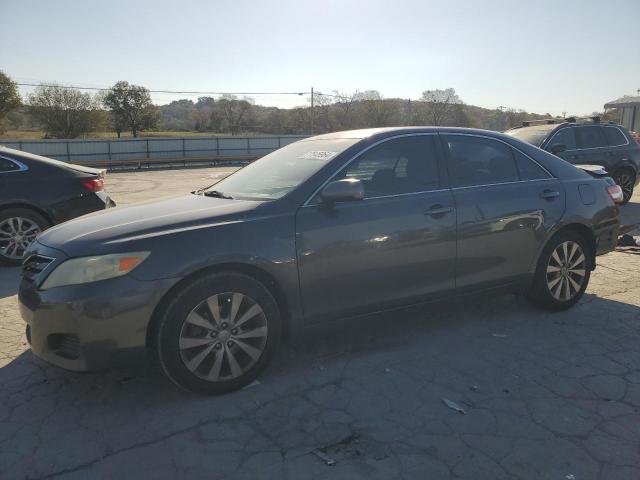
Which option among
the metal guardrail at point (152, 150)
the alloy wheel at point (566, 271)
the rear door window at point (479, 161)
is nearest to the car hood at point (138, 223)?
the rear door window at point (479, 161)

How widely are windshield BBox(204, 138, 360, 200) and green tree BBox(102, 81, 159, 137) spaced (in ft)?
153

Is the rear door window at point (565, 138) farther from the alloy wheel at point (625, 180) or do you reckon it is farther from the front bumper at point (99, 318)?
the front bumper at point (99, 318)

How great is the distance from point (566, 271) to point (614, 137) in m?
7.89

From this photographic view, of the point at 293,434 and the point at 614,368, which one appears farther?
the point at 614,368

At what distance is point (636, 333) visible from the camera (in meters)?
4.12

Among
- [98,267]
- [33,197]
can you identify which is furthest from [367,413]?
[33,197]

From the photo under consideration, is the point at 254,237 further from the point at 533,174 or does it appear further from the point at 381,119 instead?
the point at 381,119

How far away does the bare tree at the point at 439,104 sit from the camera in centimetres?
4691

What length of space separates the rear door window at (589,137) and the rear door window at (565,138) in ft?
0.48

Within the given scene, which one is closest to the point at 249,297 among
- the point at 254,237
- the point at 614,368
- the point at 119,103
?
the point at 254,237

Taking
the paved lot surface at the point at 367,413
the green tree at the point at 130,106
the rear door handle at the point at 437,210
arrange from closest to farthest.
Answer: the paved lot surface at the point at 367,413
the rear door handle at the point at 437,210
the green tree at the point at 130,106

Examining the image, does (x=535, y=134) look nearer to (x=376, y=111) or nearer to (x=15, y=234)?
(x=15, y=234)

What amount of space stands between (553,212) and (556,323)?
3.14 ft

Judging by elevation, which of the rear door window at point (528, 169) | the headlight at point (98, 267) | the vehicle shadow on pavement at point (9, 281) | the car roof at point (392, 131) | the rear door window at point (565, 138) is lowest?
the vehicle shadow on pavement at point (9, 281)
